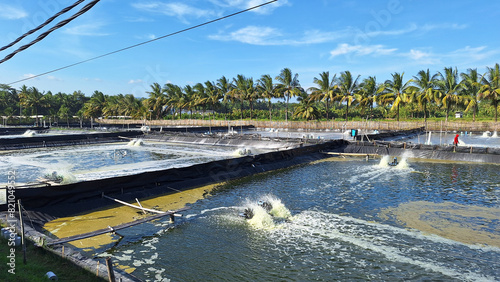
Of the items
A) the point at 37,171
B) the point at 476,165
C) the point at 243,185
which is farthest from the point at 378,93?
the point at 37,171

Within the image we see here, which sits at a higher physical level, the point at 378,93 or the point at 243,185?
the point at 378,93

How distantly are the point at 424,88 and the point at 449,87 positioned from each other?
3841 mm

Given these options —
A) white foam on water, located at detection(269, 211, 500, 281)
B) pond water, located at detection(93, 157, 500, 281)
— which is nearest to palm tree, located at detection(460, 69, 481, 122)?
pond water, located at detection(93, 157, 500, 281)

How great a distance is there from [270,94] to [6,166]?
55.2m

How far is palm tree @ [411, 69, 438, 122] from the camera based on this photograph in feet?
179

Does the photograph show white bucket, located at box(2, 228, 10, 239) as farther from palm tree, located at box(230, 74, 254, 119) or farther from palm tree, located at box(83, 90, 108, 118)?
palm tree, located at box(83, 90, 108, 118)

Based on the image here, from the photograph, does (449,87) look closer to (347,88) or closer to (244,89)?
(347,88)

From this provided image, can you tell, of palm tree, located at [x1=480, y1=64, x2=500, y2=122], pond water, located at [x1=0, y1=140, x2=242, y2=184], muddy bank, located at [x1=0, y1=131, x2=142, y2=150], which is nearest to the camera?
pond water, located at [x1=0, y1=140, x2=242, y2=184]

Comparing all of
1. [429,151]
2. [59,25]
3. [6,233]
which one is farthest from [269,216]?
[429,151]

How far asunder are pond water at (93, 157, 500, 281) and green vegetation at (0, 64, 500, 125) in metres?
44.6

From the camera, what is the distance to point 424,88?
2239 inches

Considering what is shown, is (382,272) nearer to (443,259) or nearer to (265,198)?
(443,259)

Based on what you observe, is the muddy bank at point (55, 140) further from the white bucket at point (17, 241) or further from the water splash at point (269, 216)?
the water splash at point (269, 216)

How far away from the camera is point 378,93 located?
6100 centimetres
